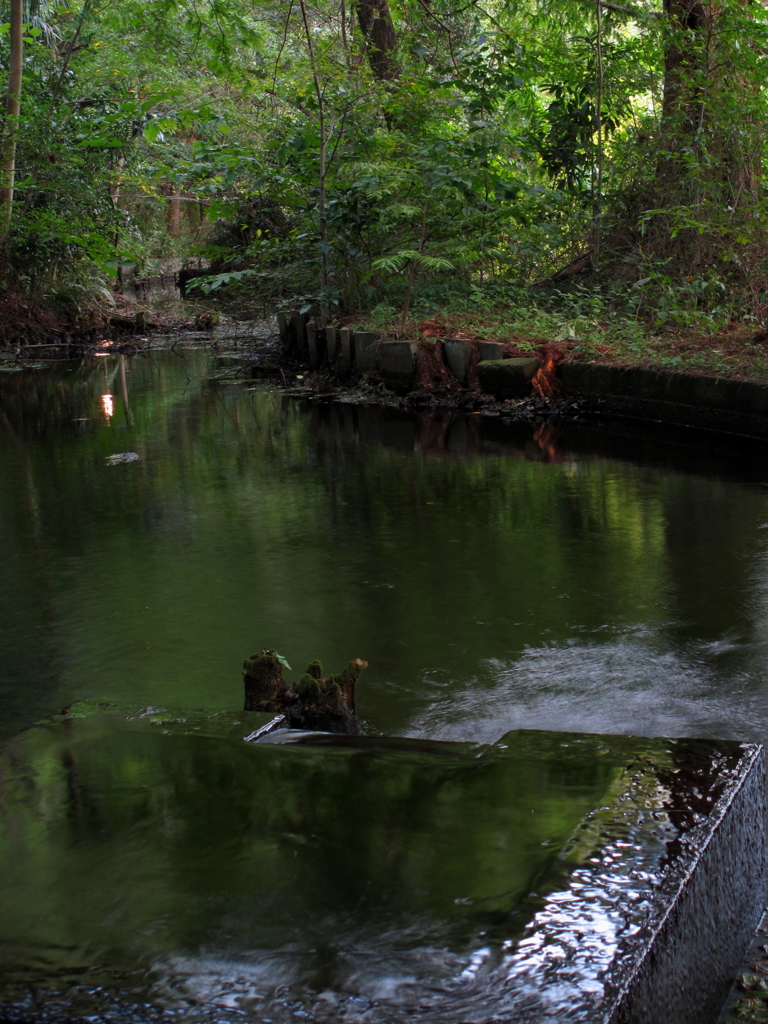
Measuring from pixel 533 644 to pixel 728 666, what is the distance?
0.64 metres

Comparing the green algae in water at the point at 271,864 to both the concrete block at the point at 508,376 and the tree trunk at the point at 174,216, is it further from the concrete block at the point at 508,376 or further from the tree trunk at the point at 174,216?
the tree trunk at the point at 174,216

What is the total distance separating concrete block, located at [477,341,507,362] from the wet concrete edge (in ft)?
22.7

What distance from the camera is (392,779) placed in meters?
1.62

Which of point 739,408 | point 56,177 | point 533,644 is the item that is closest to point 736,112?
point 739,408

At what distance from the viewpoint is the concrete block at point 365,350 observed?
9.41 metres

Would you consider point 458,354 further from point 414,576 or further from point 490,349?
point 414,576

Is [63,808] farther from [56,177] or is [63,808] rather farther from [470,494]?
[56,177]

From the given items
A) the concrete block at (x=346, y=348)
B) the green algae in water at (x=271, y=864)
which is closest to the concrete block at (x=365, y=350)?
the concrete block at (x=346, y=348)

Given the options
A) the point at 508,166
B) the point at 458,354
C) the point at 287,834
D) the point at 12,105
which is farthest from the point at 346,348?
the point at 287,834

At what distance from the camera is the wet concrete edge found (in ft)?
3.70

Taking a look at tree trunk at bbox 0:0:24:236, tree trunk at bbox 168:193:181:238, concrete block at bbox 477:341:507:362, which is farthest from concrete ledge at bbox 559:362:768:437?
tree trunk at bbox 168:193:181:238

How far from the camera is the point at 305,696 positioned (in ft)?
7.52

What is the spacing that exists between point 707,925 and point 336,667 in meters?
1.79

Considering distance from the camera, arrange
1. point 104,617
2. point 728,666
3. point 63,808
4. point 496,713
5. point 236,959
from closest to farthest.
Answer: point 236,959 → point 63,808 → point 496,713 → point 728,666 → point 104,617
